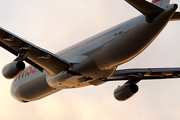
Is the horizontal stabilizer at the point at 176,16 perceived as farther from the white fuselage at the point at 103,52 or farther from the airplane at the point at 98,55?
the white fuselage at the point at 103,52

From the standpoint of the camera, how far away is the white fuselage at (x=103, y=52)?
18484 millimetres

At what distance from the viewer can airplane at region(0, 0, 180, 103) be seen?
18.2 metres

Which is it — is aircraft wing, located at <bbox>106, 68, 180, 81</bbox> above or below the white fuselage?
below

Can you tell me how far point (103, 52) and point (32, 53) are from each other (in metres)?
4.32

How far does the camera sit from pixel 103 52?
64.9 ft

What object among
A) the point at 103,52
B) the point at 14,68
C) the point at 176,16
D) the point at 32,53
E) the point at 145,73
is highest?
the point at 32,53

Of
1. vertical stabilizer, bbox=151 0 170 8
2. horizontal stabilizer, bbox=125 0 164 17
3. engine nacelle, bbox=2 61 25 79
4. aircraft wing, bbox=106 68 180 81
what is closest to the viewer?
horizontal stabilizer, bbox=125 0 164 17

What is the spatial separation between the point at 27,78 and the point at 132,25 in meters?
9.98

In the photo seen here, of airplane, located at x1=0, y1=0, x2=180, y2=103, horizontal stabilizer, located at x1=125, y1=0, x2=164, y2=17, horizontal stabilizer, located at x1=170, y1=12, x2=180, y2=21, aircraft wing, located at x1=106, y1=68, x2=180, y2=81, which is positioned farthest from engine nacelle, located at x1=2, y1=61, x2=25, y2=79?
horizontal stabilizer, located at x1=170, y1=12, x2=180, y2=21

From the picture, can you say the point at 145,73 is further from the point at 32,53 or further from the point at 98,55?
the point at 32,53

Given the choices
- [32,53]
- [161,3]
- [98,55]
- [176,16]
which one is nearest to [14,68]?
[32,53]

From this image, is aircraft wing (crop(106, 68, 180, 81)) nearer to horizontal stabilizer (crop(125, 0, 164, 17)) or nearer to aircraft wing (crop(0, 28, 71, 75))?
aircraft wing (crop(0, 28, 71, 75))

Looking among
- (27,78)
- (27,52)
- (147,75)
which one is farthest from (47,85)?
(147,75)

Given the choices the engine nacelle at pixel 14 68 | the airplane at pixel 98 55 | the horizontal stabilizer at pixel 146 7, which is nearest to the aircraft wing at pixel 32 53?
the airplane at pixel 98 55
